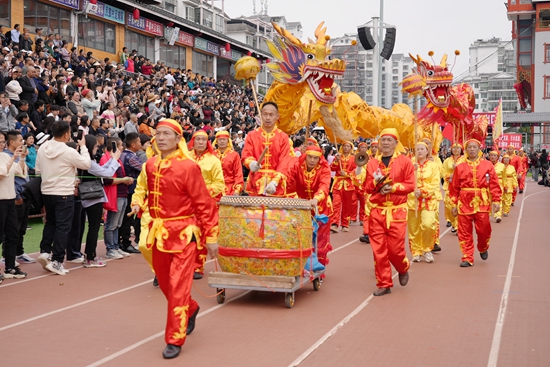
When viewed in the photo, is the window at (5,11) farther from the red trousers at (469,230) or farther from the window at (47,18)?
the red trousers at (469,230)

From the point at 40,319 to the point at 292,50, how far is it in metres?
5.43

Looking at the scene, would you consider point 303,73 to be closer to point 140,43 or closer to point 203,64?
point 140,43

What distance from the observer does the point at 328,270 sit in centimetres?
958

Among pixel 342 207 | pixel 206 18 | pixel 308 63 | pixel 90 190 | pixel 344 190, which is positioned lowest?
pixel 342 207

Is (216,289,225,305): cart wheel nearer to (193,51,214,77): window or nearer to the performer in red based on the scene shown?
the performer in red

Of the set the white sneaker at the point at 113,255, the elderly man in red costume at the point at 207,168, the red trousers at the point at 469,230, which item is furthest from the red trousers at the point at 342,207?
the elderly man in red costume at the point at 207,168

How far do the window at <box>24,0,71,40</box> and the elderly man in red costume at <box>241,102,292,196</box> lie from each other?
18346mm

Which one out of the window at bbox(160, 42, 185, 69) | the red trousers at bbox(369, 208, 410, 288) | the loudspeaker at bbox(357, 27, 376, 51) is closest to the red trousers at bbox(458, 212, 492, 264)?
the red trousers at bbox(369, 208, 410, 288)

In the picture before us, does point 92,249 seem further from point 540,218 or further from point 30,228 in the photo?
point 540,218

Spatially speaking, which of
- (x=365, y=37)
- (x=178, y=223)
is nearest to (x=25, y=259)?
(x=178, y=223)

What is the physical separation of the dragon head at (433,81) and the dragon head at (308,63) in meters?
3.73

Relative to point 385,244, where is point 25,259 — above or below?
below

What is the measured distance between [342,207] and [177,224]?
947 centimetres

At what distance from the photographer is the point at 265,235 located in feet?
23.7
